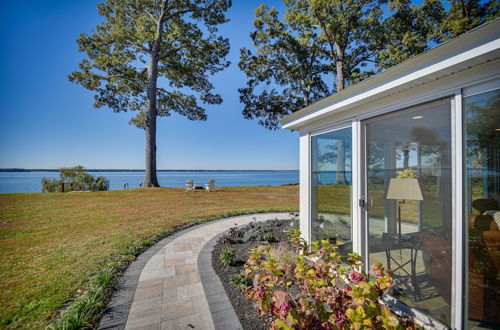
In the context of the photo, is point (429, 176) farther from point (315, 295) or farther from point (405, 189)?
point (315, 295)

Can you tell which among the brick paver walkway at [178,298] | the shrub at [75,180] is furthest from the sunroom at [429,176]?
the shrub at [75,180]

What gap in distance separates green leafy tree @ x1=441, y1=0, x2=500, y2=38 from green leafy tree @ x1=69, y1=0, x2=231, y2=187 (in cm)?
1241

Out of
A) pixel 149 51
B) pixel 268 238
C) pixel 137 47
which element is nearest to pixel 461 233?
pixel 268 238

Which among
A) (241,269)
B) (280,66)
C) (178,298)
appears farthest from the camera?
(280,66)

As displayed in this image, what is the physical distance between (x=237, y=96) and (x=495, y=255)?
13445mm

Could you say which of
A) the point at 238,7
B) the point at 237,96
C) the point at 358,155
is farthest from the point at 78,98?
the point at 358,155

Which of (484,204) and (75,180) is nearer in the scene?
(484,204)

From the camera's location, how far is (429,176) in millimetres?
1898

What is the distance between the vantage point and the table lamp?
2.01 meters

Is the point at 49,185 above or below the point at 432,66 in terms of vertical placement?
below

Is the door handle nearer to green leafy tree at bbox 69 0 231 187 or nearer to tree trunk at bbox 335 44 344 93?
tree trunk at bbox 335 44 344 93

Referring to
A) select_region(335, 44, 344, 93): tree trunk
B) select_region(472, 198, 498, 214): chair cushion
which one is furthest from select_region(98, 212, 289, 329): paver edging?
select_region(335, 44, 344, 93): tree trunk

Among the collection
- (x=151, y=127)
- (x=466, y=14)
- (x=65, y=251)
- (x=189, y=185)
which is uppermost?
(x=466, y=14)

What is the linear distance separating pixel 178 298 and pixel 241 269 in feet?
3.33
